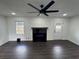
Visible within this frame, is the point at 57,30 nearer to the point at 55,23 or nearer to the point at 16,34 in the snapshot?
the point at 55,23

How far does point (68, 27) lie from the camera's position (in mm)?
8328

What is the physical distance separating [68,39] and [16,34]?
18.2ft

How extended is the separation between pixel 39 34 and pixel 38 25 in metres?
0.95

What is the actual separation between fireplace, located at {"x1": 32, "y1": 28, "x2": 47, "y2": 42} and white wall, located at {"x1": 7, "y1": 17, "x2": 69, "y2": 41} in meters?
0.43

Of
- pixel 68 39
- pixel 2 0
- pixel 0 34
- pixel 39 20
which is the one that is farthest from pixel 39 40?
pixel 2 0

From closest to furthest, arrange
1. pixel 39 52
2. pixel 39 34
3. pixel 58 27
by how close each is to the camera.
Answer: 1. pixel 39 52
2. pixel 39 34
3. pixel 58 27

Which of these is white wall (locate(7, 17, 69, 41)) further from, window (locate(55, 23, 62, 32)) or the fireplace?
the fireplace

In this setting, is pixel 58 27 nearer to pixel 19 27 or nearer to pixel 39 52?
pixel 19 27

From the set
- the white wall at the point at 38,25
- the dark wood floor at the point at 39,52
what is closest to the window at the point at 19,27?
the white wall at the point at 38,25

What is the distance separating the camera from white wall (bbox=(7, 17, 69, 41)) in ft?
26.0

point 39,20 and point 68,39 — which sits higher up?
point 39,20

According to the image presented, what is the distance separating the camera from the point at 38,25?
812 cm

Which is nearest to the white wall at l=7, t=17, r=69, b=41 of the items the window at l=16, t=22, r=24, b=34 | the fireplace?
the window at l=16, t=22, r=24, b=34

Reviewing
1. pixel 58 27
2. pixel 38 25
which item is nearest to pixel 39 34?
pixel 38 25
